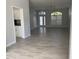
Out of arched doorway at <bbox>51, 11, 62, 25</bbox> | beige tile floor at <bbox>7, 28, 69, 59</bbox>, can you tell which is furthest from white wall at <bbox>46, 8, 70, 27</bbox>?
beige tile floor at <bbox>7, 28, 69, 59</bbox>

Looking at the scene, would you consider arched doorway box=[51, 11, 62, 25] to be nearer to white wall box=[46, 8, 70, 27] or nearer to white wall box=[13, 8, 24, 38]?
white wall box=[46, 8, 70, 27]

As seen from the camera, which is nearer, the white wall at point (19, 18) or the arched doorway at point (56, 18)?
the white wall at point (19, 18)

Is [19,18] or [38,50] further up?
[19,18]

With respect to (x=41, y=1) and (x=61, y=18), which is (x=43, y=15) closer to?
(x=61, y=18)

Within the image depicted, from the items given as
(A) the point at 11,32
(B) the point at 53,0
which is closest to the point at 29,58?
(A) the point at 11,32

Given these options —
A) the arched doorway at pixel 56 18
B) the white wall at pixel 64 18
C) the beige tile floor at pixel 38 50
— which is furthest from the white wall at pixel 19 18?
the arched doorway at pixel 56 18

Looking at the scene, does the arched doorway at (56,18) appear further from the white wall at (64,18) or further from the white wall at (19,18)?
the white wall at (19,18)

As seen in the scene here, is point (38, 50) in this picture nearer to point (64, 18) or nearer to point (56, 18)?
point (64, 18)

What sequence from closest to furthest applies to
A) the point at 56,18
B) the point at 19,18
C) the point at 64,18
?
1. the point at 19,18
2. the point at 64,18
3. the point at 56,18

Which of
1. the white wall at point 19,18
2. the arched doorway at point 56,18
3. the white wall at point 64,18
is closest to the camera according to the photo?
the white wall at point 19,18

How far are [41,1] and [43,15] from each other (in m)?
9.44

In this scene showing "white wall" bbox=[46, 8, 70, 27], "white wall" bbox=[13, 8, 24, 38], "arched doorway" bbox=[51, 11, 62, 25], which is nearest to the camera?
"white wall" bbox=[13, 8, 24, 38]

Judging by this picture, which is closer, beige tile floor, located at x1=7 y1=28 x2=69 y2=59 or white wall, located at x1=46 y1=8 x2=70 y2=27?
beige tile floor, located at x1=7 y1=28 x2=69 y2=59

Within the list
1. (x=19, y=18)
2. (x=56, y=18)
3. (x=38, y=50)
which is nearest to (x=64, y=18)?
(x=56, y=18)
